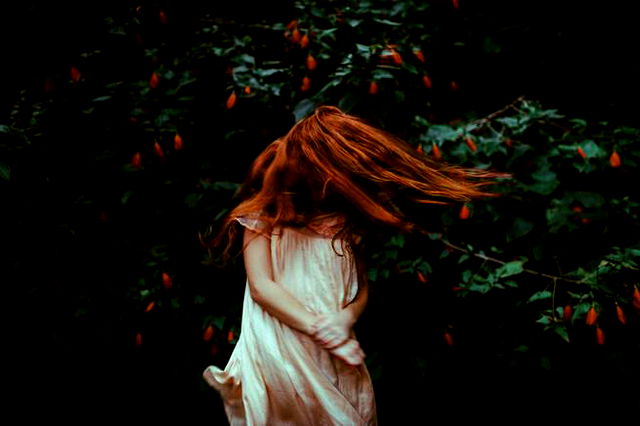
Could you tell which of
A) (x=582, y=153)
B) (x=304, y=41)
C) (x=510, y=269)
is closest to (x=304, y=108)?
(x=304, y=41)

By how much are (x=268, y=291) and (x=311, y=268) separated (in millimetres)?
150

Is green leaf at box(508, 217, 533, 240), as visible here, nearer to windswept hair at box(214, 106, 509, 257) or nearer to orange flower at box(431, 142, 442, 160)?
orange flower at box(431, 142, 442, 160)

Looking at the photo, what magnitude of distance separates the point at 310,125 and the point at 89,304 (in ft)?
5.51

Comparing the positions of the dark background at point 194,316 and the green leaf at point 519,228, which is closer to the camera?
the dark background at point 194,316

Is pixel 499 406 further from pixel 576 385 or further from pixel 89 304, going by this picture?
pixel 89 304

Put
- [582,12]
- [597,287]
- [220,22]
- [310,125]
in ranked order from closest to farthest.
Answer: [310,125]
[597,287]
[220,22]
[582,12]

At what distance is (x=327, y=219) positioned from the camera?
1.49 meters

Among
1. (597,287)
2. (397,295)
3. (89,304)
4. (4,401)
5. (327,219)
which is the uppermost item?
(327,219)

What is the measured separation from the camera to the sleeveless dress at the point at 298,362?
1404mm

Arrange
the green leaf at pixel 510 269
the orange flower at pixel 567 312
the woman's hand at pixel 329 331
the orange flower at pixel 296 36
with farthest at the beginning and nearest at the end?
the orange flower at pixel 296 36
the green leaf at pixel 510 269
the orange flower at pixel 567 312
the woman's hand at pixel 329 331

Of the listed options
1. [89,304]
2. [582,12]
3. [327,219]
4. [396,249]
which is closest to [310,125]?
[327,219]

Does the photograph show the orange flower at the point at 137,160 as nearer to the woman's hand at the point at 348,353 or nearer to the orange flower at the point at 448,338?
the woman's hand at the point at 348,353

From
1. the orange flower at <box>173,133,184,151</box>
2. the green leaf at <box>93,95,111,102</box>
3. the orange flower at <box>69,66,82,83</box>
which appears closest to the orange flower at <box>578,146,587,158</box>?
→ the orange flower at <box>173,133,184,151</box>

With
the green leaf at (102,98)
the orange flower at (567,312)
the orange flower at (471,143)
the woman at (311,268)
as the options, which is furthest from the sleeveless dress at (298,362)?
the green leaf at (102,98)
